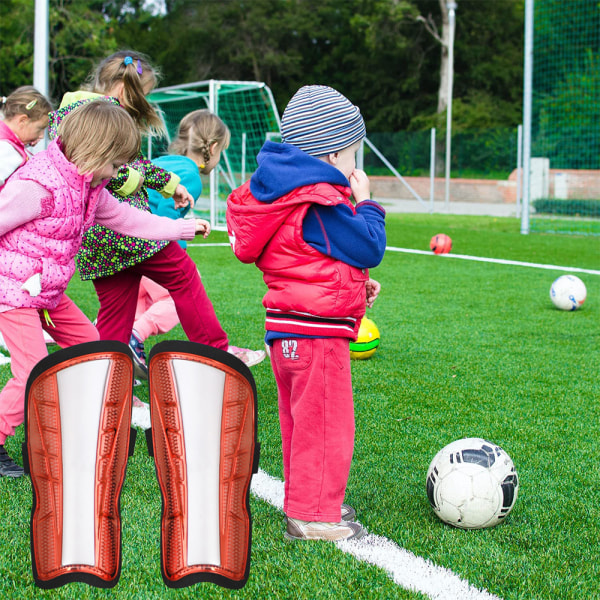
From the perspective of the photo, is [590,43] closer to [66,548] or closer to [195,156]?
[195,156]

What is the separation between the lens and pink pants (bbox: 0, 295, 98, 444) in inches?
121

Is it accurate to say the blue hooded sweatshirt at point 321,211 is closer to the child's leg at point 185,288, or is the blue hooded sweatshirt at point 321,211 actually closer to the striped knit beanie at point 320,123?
the striped knit beanie at point 320,123

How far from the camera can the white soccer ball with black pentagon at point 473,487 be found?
8.73 feet

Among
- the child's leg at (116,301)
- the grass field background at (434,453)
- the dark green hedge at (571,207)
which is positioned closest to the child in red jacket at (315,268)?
the grass field background at (434,453)

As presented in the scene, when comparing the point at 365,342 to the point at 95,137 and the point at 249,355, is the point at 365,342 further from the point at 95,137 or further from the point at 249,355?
the point at 95,137

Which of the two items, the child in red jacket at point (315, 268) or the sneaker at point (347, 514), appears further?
the sneaker at point (347, 514)

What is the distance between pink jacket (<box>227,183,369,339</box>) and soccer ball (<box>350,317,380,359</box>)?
2502 millimetres

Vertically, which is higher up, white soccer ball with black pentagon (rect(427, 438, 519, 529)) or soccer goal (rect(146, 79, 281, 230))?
white soccer ball with black pentagon (rect(427, 438, 519, 529))

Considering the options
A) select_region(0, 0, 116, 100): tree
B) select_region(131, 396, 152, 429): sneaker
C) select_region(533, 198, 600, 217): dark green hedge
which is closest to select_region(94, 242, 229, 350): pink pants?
select_region(131, 396, 152, 429): sneaker

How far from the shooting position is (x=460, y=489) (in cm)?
268

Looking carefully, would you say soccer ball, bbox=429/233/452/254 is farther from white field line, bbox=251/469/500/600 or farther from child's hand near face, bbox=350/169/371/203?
white field line, bbox=251/469/500/600

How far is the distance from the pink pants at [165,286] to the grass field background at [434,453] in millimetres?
513

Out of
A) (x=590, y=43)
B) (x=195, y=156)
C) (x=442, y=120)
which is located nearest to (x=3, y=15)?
(x=442, y=120)

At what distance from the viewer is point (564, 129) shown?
19.8 m
